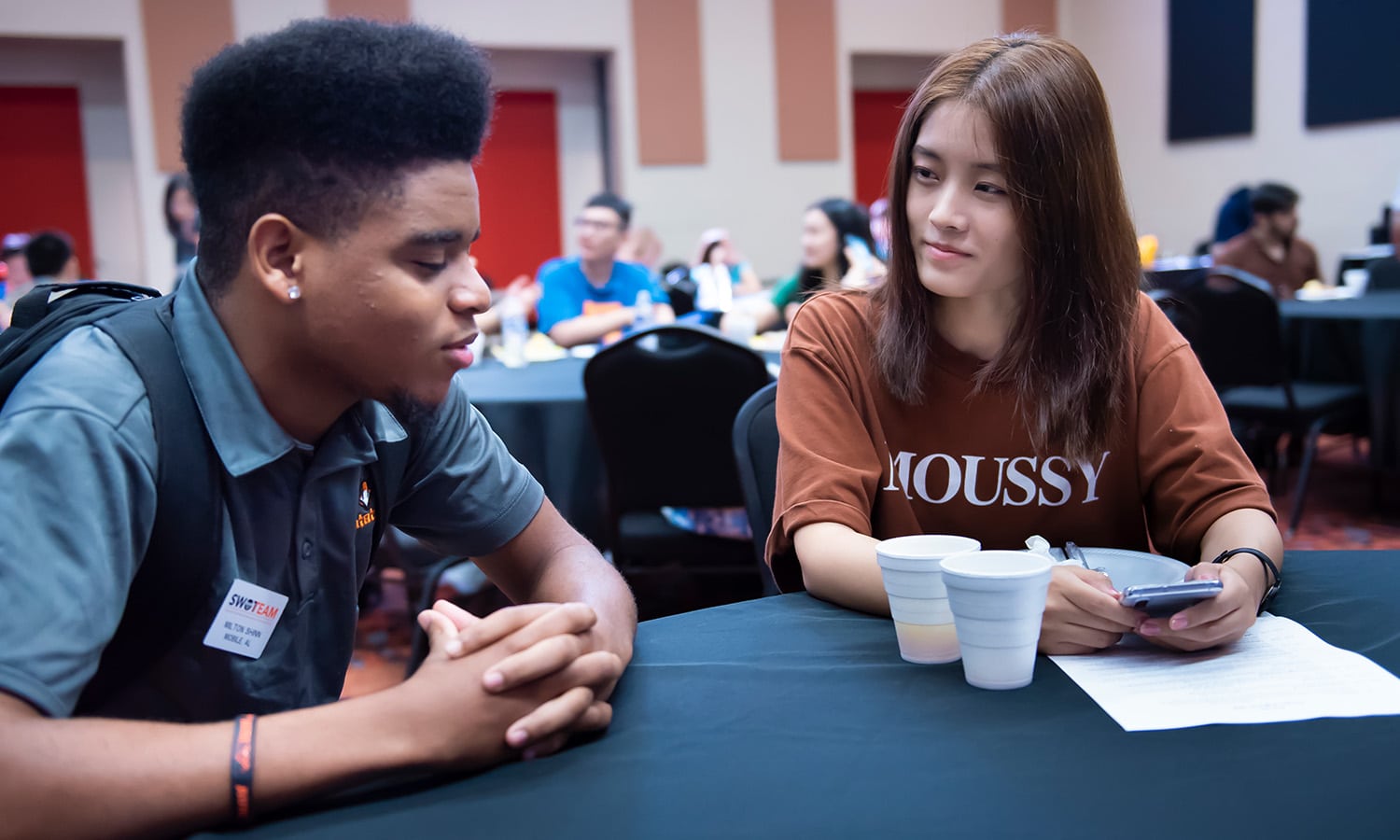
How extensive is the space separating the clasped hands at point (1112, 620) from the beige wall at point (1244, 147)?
819cm

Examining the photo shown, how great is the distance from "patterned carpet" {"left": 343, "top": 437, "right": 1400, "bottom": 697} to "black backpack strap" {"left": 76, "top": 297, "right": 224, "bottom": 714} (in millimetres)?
1788

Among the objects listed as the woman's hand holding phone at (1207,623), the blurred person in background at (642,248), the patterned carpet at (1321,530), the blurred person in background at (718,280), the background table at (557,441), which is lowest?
the patterned carpet at (1321,530)

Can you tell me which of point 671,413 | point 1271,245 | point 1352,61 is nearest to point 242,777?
point 671,413

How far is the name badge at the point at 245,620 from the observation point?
94cm

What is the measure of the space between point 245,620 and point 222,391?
0.20 metres

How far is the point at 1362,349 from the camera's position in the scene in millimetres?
4137

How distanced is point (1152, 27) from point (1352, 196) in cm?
250

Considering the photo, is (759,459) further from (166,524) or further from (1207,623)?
(166,524)

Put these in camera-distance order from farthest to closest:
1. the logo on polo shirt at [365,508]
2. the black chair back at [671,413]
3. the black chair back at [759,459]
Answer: the black chair back at [671,413] < the black chair back at [759,459] < the logo on polo shirt at [365,508]

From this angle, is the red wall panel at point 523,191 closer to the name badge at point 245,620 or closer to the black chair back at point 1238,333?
the black chair back at point 1238,333

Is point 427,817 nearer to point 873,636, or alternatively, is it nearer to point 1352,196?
point 873,636

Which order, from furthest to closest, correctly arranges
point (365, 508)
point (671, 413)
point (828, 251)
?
point (828, 251), point (671, 413), point (365, 508)

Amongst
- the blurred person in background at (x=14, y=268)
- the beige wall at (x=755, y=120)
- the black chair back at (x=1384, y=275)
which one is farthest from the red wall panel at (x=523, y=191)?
the black chair back at (x=1384, y=275)

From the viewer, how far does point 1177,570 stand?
1.11 m
